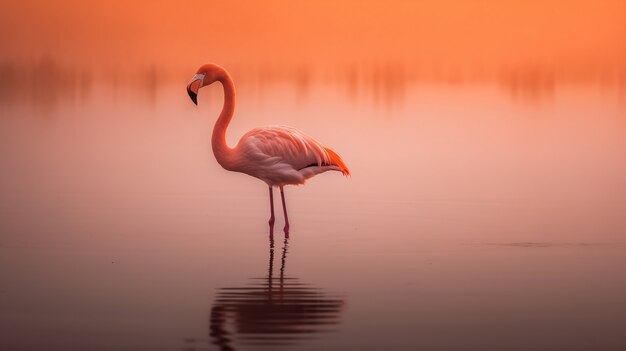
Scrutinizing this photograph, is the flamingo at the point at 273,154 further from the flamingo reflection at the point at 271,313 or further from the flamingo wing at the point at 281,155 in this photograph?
the flamingo reflection at the point at 271,313

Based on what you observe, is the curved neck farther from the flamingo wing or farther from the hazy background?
the hazy background

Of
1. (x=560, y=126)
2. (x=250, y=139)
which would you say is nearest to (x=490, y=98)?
(x=560, y=126)

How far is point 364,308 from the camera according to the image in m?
7.37

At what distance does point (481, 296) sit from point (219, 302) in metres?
1.56

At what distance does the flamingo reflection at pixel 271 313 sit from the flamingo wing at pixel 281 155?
2797 mm

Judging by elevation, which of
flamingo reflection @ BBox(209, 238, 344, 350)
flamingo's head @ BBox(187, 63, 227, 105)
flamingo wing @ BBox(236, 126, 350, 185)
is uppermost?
flamingo's head @ BBox(187, 63, 227, 105)

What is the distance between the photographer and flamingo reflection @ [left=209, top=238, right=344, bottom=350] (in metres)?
6.58

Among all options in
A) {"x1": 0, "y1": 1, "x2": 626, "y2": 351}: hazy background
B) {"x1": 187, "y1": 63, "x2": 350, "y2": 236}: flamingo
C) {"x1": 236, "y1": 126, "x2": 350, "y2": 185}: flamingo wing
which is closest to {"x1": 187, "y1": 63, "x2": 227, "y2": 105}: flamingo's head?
{"x1": 187, "y1": 63, "x2": 350, "y2": 236}: flamingo

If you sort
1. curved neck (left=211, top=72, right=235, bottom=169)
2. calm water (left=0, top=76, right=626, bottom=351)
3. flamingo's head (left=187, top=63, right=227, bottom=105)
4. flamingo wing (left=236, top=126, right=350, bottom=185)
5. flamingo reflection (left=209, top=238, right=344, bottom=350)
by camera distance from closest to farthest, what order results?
flamingo reflection (left=209, top=238, right=344, bottom=350) → calm water (left=0, top=76, right=626, bottom=351) → flamingo wing (left=236, top=126, right=350, bottom=185) → curved neck (left=211, top=72, right=235, bottom=169) → flamingo's head (left=187, top=63, right=227, bottom=105)

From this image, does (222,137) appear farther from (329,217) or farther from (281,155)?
(329,217)

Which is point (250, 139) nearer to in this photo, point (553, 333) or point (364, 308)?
point (364, 308)

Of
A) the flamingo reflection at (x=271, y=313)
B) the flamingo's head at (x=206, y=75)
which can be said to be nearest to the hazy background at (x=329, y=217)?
the flamingo reflection at (x=271, y=313)

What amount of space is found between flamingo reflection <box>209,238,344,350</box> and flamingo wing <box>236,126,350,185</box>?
280cm

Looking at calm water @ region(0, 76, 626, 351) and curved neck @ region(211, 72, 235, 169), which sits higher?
curved neck @ region(211, 72, 235, 169)
